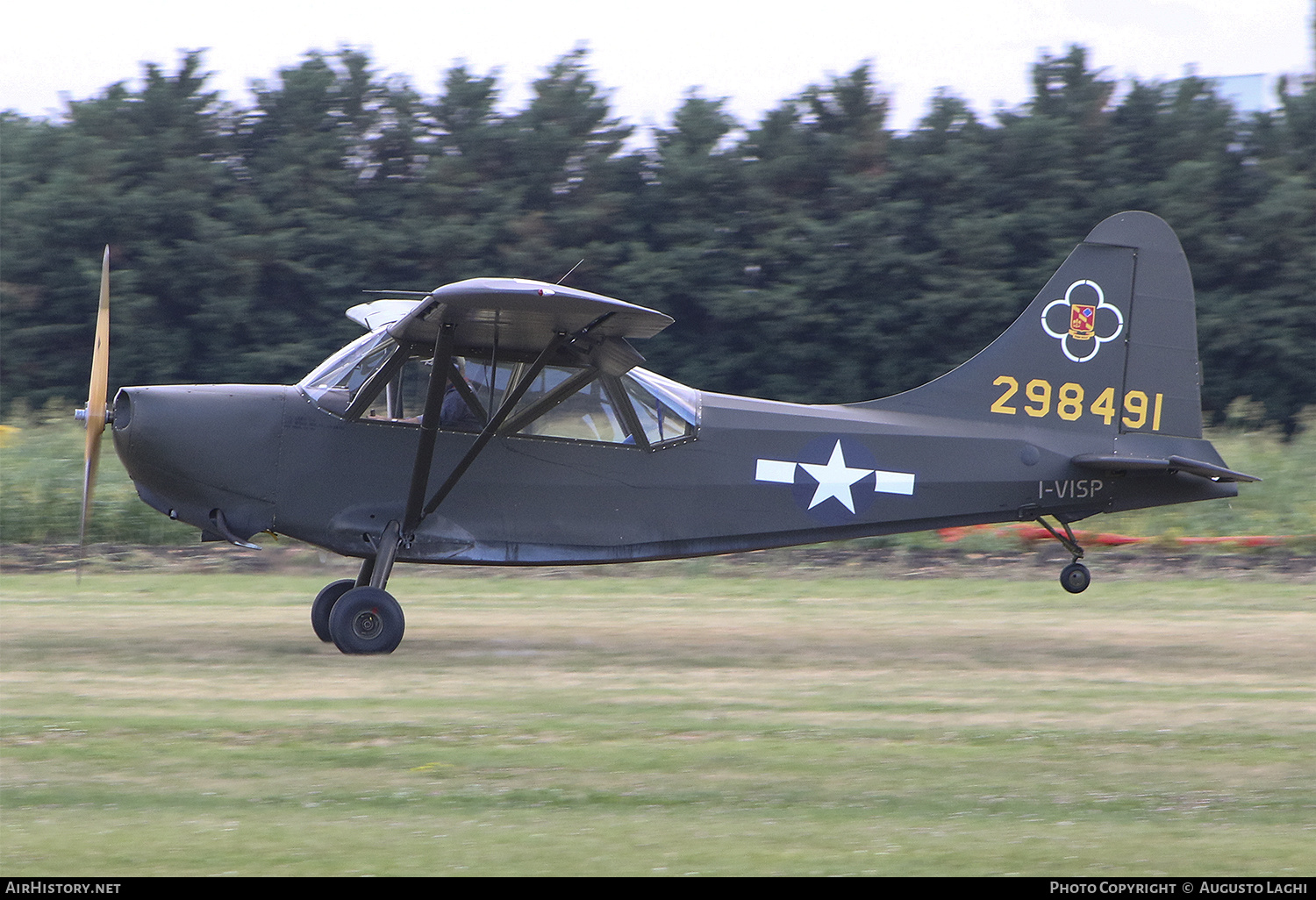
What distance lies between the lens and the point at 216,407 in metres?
8.39

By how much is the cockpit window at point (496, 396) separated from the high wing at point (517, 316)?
0.66ft

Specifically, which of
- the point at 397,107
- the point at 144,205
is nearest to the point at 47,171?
the point at 144,205

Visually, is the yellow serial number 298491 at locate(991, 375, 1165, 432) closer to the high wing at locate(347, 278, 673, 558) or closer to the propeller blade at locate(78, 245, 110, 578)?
the high wing at locate(347, 278, 673, 558)

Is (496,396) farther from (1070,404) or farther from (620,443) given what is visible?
(1070,404)

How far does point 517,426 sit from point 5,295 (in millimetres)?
15228

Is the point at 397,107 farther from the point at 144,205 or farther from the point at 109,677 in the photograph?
the point at 109,677

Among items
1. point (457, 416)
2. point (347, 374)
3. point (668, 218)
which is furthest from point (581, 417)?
point (668, 218)

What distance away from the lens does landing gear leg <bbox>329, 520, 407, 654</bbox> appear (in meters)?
8.18

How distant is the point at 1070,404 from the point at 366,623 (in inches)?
194

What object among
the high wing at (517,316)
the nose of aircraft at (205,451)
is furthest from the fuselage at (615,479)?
the high wing at (517,316)

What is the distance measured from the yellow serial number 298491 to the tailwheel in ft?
14.0

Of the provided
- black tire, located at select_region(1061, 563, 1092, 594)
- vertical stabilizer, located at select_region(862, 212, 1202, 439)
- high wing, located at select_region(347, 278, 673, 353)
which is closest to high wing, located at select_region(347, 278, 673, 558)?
high wing, located at select_region(347, 278, 673, 353)

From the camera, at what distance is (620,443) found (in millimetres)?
8820

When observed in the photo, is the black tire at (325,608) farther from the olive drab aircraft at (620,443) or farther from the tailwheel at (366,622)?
the tailwheel at (366,622)
